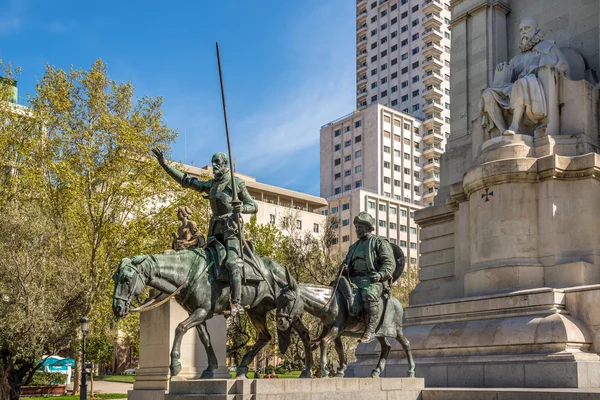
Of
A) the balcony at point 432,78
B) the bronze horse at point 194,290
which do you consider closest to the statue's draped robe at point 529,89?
the bronze horse at point 194,290

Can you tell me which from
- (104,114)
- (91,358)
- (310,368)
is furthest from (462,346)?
(91,358)

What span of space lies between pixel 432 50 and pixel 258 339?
107961 millimetres

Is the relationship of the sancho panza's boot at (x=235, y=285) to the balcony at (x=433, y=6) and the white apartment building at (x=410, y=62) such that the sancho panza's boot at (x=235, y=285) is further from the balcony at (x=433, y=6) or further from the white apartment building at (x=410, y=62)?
the balcony at (x=433, y=6)

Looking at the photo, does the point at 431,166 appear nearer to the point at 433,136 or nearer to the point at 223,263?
the point at 433,136

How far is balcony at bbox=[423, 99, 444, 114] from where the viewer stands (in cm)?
11497

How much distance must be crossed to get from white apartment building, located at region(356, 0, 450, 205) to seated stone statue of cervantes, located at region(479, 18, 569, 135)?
309 ft

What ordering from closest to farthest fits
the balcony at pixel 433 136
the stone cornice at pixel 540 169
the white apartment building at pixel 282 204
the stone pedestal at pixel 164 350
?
the stone pedestal at pixel 164 350 → the stone cornice at pixel 540 169 → the white apartment building at pixel 282 204 → the balcony at pixel 433 136

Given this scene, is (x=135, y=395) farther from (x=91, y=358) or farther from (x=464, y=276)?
(x=91, y=358)

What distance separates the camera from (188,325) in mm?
11875

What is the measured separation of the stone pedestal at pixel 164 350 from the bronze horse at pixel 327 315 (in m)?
4.64

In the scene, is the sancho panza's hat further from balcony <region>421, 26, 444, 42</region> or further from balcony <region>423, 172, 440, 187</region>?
balcony <region>421, 26, 444, 42</region>

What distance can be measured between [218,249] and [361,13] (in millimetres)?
121700

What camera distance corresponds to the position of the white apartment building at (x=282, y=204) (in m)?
95.7

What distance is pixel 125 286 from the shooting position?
11758 mm
